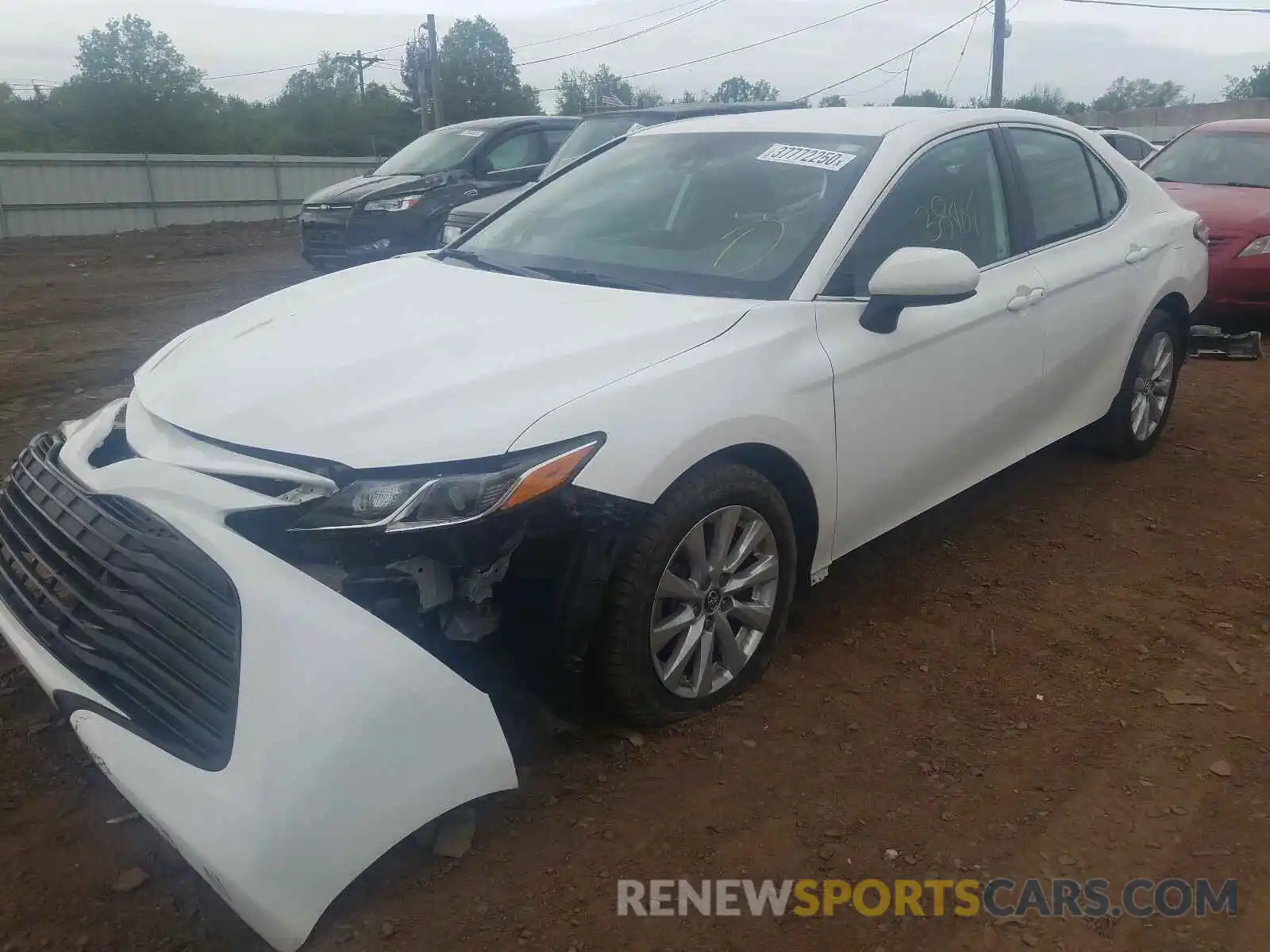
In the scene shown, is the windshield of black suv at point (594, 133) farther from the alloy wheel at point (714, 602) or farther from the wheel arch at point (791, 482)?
the alloy wheel at point (714, 602)

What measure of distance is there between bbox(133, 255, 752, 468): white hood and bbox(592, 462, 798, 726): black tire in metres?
0.35

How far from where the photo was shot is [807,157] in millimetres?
3559

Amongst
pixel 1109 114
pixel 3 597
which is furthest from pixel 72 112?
pixel 3 597

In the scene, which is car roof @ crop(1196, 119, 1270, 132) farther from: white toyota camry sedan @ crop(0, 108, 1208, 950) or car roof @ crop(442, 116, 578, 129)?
white toyota camry sedan @ crop(0, 108, 1208, 950)

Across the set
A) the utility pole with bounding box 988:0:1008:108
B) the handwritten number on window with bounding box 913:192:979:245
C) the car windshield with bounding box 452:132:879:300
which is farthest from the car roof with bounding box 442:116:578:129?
the utility pole with bounding box 988:0:1008:108

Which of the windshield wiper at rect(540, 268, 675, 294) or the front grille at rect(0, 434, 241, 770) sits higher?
the windshield wiper at rect(540, 268, 675, 294)

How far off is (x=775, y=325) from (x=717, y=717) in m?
1.14

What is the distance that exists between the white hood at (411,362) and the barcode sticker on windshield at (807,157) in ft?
2.52

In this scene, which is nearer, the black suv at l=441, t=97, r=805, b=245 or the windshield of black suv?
the black suv at l=441, t=97, r=805, b=245

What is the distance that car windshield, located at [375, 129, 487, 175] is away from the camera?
11.1 metres

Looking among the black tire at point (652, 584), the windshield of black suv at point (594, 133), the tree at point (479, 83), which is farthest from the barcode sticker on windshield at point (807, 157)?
the tree at point (479, 83)

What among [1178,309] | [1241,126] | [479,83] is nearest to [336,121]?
[479,83]

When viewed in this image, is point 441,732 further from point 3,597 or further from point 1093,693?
point 1093,693

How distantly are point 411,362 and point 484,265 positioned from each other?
1074 mm
